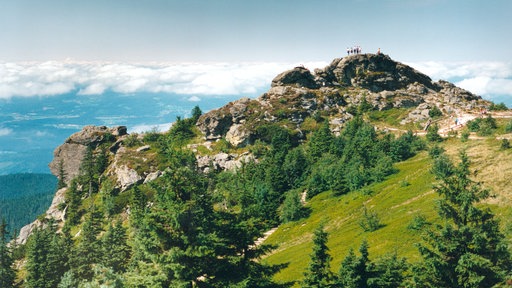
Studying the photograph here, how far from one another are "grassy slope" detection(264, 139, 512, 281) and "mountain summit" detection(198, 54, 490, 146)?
64.9 m

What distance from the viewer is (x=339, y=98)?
553 feet

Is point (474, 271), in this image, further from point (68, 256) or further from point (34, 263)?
point (34, 263)

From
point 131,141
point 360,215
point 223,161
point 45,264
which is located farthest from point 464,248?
point 131,141

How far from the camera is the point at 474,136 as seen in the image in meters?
90.4

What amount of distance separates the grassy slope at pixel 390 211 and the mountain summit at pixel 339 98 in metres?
64.9

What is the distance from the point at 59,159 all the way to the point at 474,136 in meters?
183

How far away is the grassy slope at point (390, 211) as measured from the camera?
49.2 m

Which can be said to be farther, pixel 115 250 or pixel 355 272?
pixel 115 250

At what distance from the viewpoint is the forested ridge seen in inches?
889

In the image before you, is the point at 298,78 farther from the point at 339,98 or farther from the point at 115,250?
the point at 115,250

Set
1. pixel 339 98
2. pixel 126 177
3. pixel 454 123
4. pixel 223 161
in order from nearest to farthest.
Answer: pixel 454 123 < pixel 223 161 < pixel 126 177 < pixel 339 98

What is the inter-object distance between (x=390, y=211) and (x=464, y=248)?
40463 mm

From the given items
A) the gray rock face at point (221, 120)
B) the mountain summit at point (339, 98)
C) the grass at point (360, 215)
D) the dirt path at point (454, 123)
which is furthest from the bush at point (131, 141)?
the dirt path at point (454, 123)

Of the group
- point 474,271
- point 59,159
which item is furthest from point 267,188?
point 59,159
